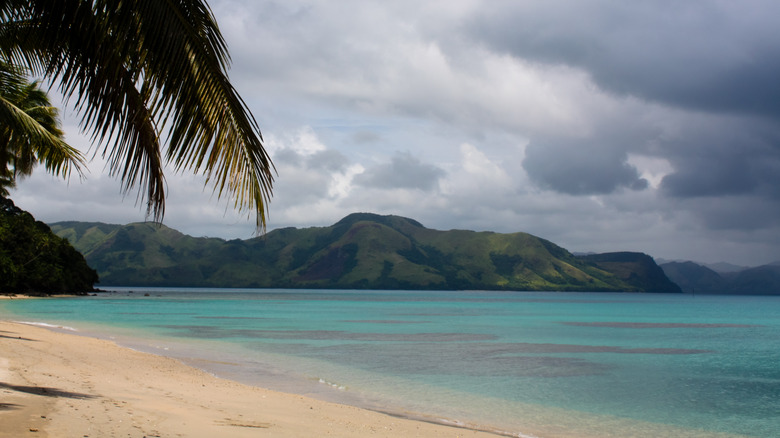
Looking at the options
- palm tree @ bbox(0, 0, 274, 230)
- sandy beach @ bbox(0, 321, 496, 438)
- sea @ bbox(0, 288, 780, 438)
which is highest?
palm tree @ bbox(0, 0, 274, 230)

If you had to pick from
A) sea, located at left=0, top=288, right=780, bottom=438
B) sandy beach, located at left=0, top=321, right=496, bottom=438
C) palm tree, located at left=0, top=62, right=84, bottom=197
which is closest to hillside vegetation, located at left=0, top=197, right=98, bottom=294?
sea, located at left=0, top=288, right=780, bottom=438

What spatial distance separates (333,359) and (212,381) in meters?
12.6

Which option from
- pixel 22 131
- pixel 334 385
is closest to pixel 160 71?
pixel 22 131

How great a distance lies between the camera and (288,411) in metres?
14.8

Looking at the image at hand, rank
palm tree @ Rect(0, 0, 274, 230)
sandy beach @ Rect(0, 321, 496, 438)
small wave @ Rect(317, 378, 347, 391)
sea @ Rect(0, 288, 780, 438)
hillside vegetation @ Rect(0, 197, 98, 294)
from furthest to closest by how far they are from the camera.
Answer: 1. hillside vegetation @ Rect(0, 197, 98, 294)
2. small wave @ Rect(317, 378, 347, 391)
3. sea @ Rect(0, 288, 780, 438)
4. sandy beach @ Rect(0, 321, 496, 438)
5. palm tree @ Rect(0, 0, 274, 230)

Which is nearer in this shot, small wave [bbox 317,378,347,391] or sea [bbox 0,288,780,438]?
sea [bbox 0,288,780,438]

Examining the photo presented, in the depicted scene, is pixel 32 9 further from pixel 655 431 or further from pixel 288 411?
pixel 655 431

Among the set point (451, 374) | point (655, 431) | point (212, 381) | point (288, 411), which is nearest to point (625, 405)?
point (655, 431)

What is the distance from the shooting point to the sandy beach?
32.2ft

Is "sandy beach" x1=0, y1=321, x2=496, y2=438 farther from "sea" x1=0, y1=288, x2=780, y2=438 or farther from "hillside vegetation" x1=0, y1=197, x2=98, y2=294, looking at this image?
"hillside vegetation" x1=0, y1=197, x2=98, y2=294

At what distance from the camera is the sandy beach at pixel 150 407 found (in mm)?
9828

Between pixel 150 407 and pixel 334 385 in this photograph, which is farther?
pixel 334 385

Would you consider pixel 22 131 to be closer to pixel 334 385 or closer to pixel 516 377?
pixel 334 385

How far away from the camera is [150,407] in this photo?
1266 centimetres
